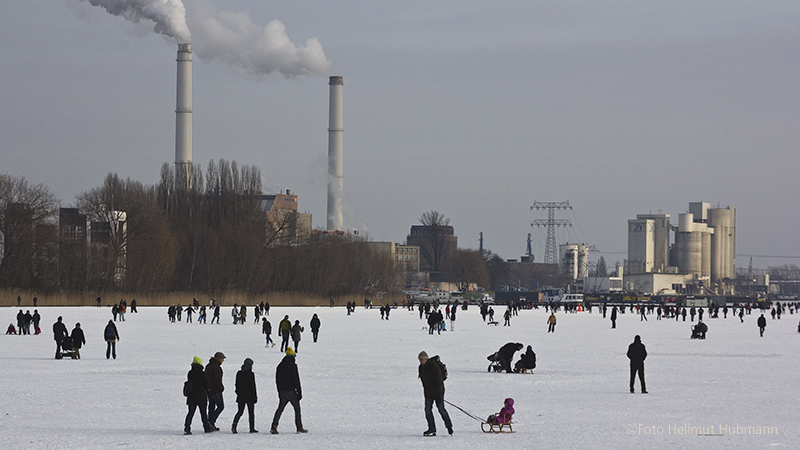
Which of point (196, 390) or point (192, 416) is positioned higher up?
point (196, 390)

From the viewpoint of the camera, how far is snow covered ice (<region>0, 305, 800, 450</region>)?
38.9 ft

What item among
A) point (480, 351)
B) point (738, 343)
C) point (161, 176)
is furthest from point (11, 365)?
point (161, 176)

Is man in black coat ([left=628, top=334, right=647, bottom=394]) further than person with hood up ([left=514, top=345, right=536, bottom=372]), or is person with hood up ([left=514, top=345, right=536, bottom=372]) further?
person with hood up ([left=514, top=345, right=536, bottom=372])

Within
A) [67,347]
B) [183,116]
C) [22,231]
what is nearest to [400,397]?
[67,347]

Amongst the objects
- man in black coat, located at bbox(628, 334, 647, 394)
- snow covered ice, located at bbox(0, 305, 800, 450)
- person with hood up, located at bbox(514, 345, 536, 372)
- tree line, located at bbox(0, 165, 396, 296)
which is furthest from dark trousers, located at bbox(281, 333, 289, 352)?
tree line, located at bbox(0, 165, 396, 296)

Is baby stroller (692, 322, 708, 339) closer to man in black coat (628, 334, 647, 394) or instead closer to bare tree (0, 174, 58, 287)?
man in black coat (628, 334, 647, 394)

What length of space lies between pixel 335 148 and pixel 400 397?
8607 centimetres

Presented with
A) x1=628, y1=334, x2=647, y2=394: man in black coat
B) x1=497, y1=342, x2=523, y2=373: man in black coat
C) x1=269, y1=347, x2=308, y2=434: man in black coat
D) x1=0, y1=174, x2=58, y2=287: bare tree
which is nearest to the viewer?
x1=269, y1=347, x2=308, y2=434: man in black coat

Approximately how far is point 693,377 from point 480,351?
8.42 meters

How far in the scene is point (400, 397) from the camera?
1605 cm

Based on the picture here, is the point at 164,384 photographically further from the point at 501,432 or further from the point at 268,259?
the point at 268,259

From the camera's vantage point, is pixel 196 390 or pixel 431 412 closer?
pixel 196 390

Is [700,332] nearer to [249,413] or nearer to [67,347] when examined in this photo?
[67,347]

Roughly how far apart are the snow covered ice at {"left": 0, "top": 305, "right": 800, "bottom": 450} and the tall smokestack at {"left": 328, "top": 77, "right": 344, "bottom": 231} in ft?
238
